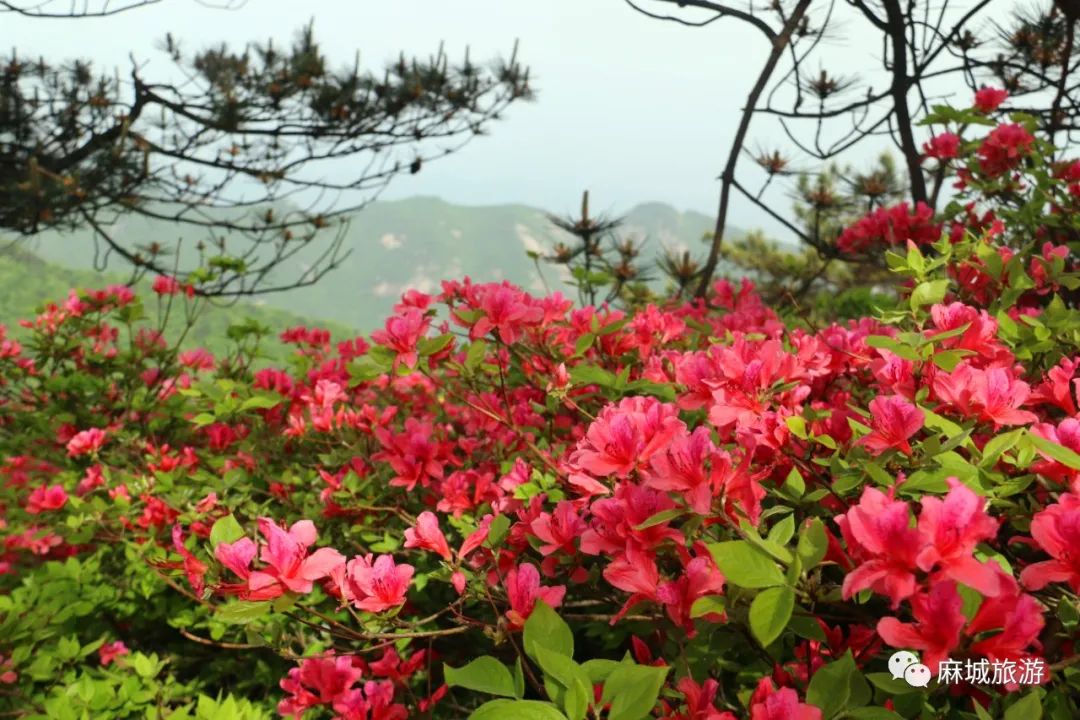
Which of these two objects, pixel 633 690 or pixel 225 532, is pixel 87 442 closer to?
pixel 225 532

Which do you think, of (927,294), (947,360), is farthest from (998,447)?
(927,294)

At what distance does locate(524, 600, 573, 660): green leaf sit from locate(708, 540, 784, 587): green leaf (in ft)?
0.64

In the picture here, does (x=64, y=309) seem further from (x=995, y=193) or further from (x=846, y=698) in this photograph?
(x=995, y=193)

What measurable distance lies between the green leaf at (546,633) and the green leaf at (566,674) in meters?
0.02

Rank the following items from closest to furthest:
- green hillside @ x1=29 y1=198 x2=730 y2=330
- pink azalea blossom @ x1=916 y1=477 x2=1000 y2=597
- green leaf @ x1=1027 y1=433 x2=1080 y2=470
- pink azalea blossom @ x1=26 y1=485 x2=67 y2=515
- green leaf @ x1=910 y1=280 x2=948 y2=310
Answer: pink azalea blossom @ x1=916 y1=477 x2=1000 y2=597, green leaf @ x1=1027 y1=433 x2=1080 y2=470, green leaf @ x1=910 y1=280 x2=948 y2=310, pink azalea blossom @ x1=26 y1=485 x2=67 y2=515, green hillside @ x1=29 y1=198 x2=730 y2=330

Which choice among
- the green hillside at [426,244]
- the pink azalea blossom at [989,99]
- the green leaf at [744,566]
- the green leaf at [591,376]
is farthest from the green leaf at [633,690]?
the green hillside at [426,244]

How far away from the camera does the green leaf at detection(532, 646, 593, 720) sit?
0.61 m

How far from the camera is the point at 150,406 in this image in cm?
272

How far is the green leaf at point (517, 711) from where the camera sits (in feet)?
1.90

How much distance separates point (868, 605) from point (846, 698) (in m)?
0.24

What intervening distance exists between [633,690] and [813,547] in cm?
22

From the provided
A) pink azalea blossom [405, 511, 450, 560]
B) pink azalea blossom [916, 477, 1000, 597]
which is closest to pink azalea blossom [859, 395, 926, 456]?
pink azalea blossom [916, 477, 1000, 597]

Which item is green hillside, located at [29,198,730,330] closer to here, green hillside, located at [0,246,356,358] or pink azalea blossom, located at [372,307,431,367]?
green hillside, located at [0,246,356,358]

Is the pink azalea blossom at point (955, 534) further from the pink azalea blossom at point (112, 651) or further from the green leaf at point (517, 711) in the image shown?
the pink azalea blossom at point (112, 651)
